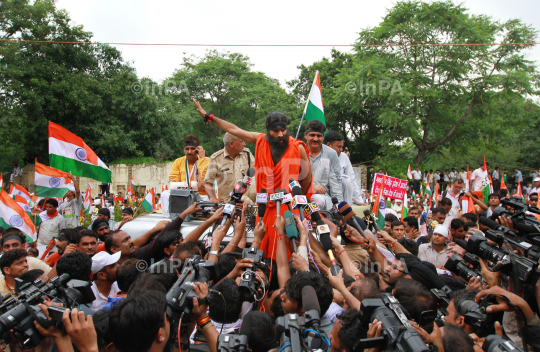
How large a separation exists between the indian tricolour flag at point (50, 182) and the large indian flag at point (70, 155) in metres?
0.25

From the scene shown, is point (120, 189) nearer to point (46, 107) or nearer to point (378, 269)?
point (46, 107)

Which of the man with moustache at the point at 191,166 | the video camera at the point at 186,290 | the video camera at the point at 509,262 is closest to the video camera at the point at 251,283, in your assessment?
the video camera at the point at 186,290

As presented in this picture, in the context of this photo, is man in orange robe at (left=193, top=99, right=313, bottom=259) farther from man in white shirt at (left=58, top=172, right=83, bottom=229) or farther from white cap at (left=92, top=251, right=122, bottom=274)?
man in white shirt at (left=58, top=172, right=83, bottom=229)

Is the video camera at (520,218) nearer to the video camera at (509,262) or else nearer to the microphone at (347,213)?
the video camera at (509,262)

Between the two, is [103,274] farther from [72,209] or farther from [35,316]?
[72,209]

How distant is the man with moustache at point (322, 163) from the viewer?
5.24 m

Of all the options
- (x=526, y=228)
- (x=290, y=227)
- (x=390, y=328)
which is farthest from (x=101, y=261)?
(x=526, y=228)

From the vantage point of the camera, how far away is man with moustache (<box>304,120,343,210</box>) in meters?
5.24

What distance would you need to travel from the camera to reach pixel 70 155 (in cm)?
783

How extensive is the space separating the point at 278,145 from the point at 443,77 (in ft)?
66.3

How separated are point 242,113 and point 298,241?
99.1 feet

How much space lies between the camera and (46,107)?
2148 cm

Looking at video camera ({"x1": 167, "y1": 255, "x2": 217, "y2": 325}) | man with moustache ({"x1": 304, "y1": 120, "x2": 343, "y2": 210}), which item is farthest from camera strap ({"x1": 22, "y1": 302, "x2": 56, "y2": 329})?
man with moustache ({"x1": 304, "y1": 120, "x2": 343, "y2": 210})

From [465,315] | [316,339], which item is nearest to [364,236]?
[465,315]
